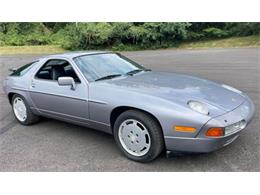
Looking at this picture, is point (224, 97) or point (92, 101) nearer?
point (224, 97)

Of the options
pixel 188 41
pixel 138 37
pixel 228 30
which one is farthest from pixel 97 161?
pixel 228 30

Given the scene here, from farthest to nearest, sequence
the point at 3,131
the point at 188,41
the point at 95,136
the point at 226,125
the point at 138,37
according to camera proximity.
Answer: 1. the point at 188,41
2. the point at 138,37
3. the point at 3,131
4. the point at 95,136
5. the point at 226,125

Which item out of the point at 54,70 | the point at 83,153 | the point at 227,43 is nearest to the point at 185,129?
the point at 83,153

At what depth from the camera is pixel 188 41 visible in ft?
90.6

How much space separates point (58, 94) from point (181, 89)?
6.01ft

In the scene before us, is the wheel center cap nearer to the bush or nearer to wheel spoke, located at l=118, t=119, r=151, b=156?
wheel spoke, located at l=118, t=119, r=151, b=156

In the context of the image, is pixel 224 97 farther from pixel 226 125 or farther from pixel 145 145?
pixel 145 145

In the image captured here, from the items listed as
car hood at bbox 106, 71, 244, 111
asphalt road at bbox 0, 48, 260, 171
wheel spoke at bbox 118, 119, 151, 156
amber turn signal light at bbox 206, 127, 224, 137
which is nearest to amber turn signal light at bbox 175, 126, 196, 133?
amber turn signal light at bbox 206, 127, 224, 137

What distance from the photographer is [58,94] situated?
13.6ft

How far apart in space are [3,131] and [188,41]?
25.0 m

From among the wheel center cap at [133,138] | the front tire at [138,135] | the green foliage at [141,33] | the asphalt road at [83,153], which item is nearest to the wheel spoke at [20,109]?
the asphalt road at [83,153]

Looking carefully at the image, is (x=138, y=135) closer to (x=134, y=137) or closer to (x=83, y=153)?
(x=134, y=137)

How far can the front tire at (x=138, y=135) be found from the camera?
10.6ft

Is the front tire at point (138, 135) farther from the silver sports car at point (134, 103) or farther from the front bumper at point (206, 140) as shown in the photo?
the front bumper at point (206, 140)
